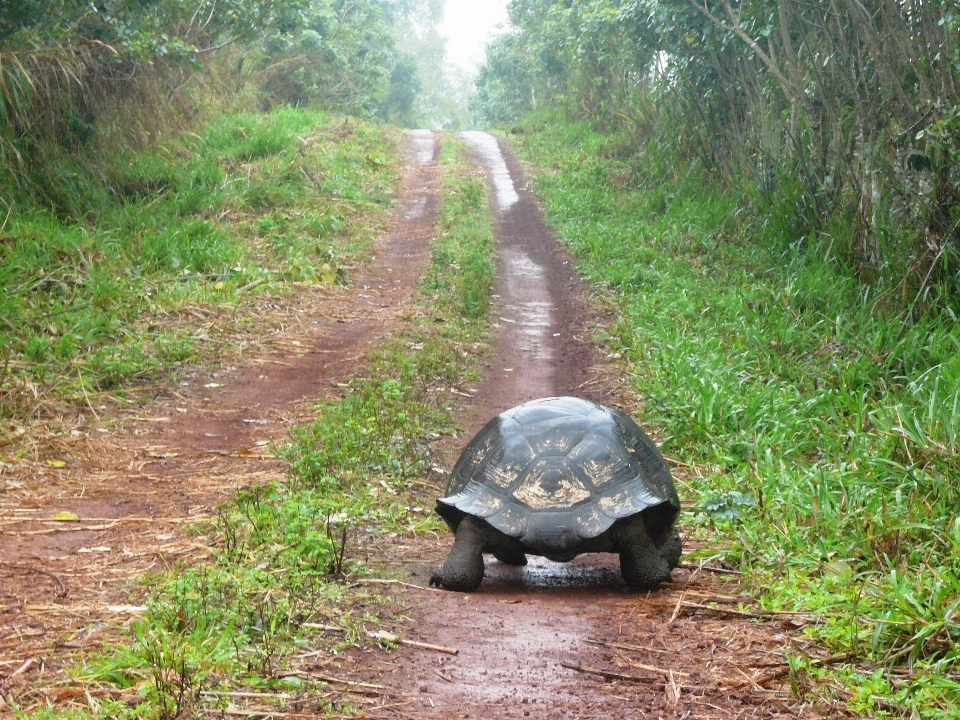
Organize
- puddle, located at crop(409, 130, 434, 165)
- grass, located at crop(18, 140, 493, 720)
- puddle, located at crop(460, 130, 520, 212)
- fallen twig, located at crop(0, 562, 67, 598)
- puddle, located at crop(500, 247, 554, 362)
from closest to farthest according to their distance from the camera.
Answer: grass, located at crop(18, 140, 493, 720) → fallen twig, located at crop(0, 562, 67, 598) → puddle, located at crop(500, 247, 554, 362) → puddle, located at crop(460, 130, 520, 212) → puddle, located at crop(409, 130, 434, 165)

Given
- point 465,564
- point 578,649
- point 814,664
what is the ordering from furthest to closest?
point 465,564, point 578,649, point 814,664

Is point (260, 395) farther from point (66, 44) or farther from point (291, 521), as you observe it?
point (66, 44)

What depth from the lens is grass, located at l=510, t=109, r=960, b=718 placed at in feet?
11.4

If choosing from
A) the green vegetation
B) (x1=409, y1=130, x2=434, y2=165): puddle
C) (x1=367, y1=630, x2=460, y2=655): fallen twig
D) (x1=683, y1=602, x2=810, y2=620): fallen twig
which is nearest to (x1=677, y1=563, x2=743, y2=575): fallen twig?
(x1=683, y1=602, x2=810, y2=620): fallen twig

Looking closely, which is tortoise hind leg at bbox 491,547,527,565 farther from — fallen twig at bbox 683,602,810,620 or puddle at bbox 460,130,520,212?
puddle at bbox 460,130,520,212

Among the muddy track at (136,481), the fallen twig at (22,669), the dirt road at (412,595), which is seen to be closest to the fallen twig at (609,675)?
the dirt road at (412,595)

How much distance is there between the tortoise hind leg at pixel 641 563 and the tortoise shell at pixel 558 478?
0.16 metres

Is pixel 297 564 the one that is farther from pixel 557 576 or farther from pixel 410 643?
pixel 557 576

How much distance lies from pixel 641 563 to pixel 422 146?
23853 millimetres

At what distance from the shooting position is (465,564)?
438 cm

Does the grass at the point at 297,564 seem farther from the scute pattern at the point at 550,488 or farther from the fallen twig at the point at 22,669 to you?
the scute pattern at the point at 550,488

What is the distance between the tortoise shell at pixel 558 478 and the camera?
4238 mm

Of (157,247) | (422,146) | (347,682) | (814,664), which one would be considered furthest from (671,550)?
(422,146)

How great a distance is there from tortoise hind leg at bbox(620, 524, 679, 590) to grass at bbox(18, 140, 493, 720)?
114cm
